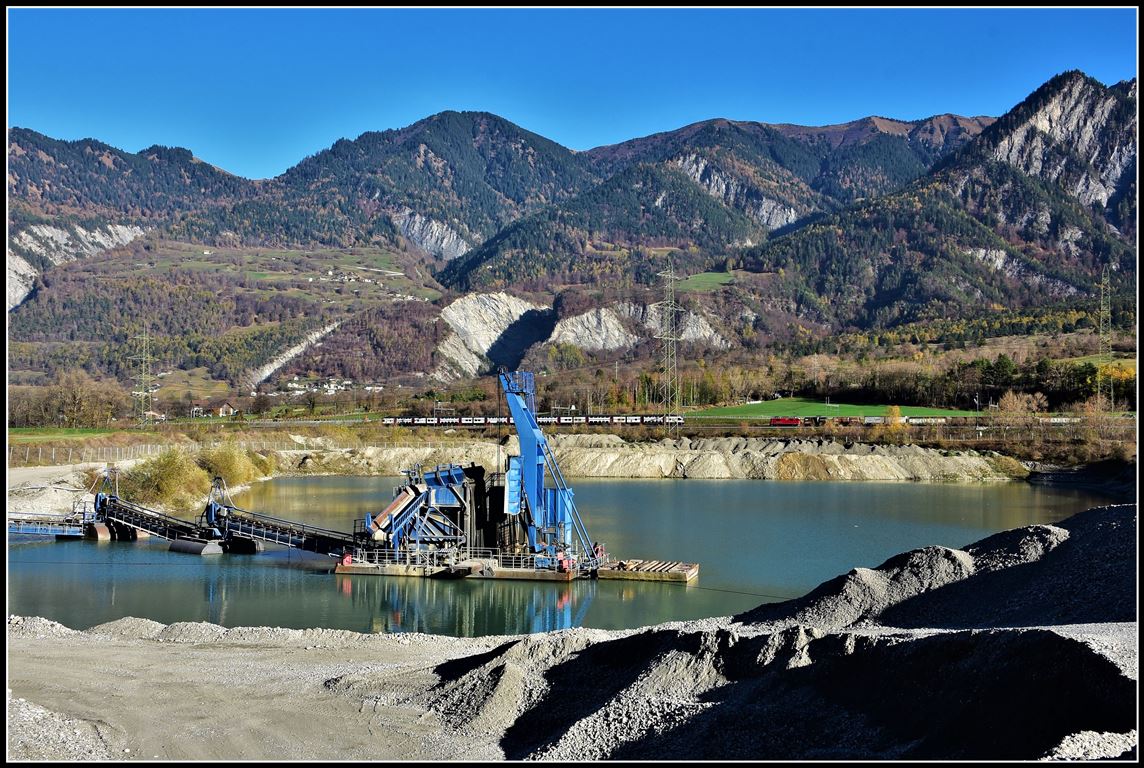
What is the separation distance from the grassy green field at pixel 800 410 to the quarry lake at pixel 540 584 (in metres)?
38.4

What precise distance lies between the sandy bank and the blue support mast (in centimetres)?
846

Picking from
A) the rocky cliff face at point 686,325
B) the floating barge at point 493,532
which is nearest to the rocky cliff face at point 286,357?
the rocky cliff face at point 686,325

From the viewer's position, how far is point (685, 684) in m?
16.0

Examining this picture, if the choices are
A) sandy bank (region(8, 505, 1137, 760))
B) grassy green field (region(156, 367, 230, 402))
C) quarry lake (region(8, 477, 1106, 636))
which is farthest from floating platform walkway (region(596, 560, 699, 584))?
grassy green field (region(156, 367, 230, 402))

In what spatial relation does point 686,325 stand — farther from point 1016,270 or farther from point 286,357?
point 1016,270

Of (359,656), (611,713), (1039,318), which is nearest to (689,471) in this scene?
(359,656)

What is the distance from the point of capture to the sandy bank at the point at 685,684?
12.8 m

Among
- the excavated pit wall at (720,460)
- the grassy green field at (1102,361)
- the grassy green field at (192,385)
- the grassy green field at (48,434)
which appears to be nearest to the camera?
the excavated pit wall at (720,460)

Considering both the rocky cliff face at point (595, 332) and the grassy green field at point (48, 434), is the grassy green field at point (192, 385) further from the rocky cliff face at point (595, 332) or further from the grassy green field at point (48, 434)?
the grassy green field at point (48, 434)

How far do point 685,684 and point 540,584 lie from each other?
1370cm

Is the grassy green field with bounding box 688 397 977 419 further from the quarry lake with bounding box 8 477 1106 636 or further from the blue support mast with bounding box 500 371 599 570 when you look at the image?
the blue support mast with bounding box 500 371 599 570

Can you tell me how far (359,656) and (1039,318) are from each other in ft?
435

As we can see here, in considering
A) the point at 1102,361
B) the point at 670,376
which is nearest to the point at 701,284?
the point at 670,376

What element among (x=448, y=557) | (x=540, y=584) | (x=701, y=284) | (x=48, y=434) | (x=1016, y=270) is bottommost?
(x=540, y=584)
